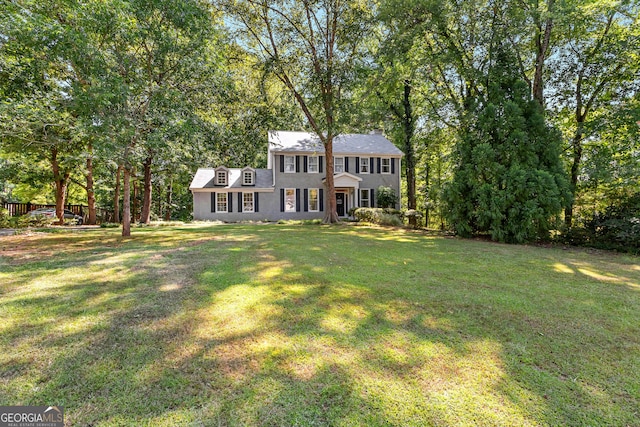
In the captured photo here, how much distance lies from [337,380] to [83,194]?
106ft

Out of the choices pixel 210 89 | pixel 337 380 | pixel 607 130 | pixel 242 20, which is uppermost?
pixel 242 20

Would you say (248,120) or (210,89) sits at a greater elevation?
(248,120)

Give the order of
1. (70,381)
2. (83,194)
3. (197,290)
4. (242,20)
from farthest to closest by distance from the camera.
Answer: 1. (83,194)
2. (242,20)
3. (197,290)
4. (70,381)

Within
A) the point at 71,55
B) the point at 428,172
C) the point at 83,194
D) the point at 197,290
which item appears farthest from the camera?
the point at 83,194

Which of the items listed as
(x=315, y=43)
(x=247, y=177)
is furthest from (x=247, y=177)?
(x=315, y=43)

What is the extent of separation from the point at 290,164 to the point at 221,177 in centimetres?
473

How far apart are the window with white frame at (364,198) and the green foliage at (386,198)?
0.74m

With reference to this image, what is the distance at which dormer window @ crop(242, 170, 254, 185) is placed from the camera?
20.1 m

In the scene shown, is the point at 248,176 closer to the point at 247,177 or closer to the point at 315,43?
the point at 247,177

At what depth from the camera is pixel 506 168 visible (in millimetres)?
10297

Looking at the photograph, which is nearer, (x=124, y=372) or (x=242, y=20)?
(x=124, y=372)

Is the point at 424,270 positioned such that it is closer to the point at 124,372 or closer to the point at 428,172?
the point at 124,372

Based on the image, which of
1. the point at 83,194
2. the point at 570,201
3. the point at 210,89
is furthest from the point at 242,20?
the point at 83,194

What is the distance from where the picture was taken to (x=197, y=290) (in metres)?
4.15
